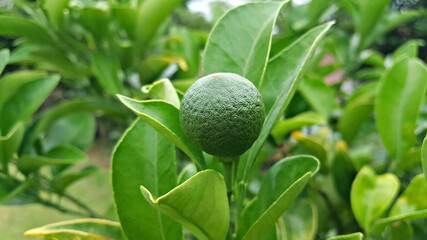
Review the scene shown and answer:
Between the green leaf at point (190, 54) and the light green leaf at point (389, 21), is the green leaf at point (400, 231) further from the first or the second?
the light green leaf at point (389, 21)

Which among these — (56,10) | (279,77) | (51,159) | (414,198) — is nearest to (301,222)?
(414,198)

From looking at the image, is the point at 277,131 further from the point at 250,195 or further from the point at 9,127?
the point at 9,127

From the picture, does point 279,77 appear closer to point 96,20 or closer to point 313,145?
point 313,145

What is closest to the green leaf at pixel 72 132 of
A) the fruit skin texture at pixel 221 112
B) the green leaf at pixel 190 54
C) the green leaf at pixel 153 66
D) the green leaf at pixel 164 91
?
the green leaf at pixel 153 66

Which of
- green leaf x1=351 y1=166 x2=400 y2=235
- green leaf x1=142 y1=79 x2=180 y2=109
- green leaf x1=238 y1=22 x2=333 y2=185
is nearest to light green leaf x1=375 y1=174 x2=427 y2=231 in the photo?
green leaf x1=351 y1=166 x2=400 y2=235

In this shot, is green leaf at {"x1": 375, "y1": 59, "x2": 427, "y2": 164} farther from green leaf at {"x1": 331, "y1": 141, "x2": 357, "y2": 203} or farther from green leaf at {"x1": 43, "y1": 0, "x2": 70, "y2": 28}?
green leaf at {"x1": 43, "y1": 0, "x2": 70, "y2": 28}

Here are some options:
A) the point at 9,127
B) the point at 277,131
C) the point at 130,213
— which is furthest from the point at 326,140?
the point at 9,127
